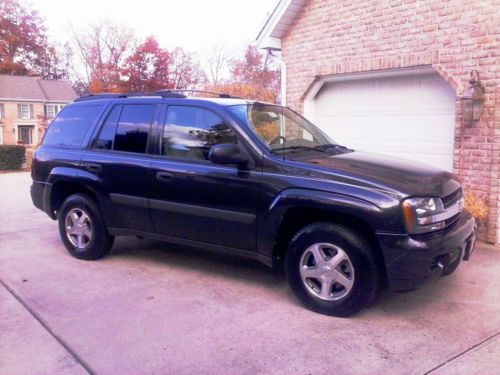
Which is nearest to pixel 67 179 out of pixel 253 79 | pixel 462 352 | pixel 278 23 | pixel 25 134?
pixel 462 352

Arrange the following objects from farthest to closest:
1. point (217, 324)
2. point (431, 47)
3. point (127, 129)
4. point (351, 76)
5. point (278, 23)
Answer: point (278, 23)
point (351, 76)
point (431, 47)
point (127, 129)
point (217, 324)

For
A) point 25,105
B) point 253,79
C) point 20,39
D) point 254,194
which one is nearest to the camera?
point 254,194

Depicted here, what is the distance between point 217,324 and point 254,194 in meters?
1.18

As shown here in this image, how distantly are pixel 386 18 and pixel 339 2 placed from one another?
3.38 ft

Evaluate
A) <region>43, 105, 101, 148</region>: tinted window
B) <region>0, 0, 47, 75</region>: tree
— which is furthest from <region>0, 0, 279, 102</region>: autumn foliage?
<region>43, 105, 101, 148</region>: tinted window

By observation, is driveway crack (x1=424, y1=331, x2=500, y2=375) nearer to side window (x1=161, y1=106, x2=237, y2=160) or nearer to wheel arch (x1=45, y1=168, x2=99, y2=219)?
side window (x1=161, y1=106, x2=237, y2=160)

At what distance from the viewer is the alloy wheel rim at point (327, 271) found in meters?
4.03

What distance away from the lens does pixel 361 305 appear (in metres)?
4.01

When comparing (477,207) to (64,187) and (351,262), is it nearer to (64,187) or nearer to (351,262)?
(351,262)

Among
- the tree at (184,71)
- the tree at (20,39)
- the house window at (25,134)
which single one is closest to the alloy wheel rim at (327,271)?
the tree at (184,71)

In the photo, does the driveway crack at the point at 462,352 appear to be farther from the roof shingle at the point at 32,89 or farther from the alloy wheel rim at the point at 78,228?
the roof shingle at the point at 32,89

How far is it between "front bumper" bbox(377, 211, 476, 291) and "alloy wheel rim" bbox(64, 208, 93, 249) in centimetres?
353

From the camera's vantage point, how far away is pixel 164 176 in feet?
16.3

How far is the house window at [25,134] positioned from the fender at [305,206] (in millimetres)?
43524
